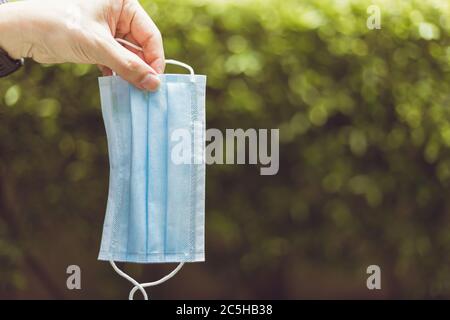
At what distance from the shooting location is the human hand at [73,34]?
3264 millimetres

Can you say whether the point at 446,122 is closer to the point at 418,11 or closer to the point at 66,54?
the point at 418,11

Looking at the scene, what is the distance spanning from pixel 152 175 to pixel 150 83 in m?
0.34

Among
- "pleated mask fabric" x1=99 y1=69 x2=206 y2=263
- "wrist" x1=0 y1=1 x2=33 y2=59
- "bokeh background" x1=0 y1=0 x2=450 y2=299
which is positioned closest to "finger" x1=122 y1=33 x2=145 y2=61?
"pleated mask fabric" x1=99 y1=69 x2=206 y2=263

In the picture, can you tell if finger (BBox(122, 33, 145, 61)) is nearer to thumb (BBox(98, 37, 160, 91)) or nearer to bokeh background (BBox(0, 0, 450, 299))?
thumb (BBox(98, 37, 160, 91))

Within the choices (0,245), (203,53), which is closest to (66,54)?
(203,53)

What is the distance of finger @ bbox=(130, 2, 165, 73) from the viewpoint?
11.3ft

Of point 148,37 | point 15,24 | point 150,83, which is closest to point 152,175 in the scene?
point 150,83

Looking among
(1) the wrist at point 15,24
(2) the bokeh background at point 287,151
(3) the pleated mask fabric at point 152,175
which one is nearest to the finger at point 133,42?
(3) the pleated mask fabric at point 152,175

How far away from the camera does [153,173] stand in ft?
11.2

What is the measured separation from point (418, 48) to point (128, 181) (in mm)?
1874

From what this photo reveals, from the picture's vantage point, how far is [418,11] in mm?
4586

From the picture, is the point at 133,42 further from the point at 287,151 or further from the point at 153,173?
the point at 287,151
